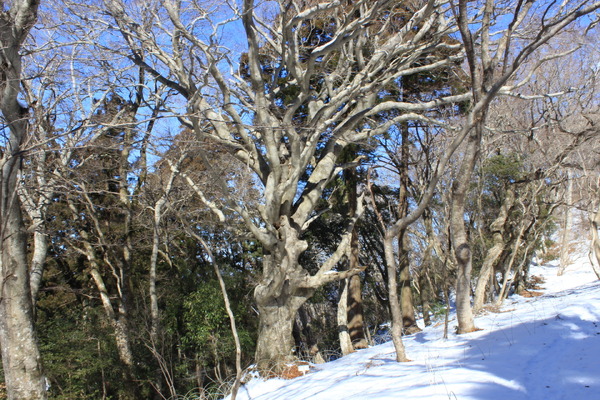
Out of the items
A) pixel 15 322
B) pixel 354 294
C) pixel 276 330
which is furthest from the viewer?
pixel 354 294

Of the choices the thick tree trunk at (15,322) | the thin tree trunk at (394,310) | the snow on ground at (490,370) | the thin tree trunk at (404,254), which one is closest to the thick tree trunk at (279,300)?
the snow on ground at (490,370)

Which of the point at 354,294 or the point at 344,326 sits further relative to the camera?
the point at 354,294

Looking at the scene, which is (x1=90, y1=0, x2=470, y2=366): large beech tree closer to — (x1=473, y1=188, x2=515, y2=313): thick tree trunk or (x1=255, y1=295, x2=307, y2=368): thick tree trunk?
(x1=255, y1=295, x2=307, y2=368): thick tree trunk

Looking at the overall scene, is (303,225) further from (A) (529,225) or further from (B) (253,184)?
(A) (529,225)

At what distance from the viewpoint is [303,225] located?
786cm

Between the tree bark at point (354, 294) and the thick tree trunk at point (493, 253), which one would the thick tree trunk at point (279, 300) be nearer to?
the thick tree trunk at point (493, 253)

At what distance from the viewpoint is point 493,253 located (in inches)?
361

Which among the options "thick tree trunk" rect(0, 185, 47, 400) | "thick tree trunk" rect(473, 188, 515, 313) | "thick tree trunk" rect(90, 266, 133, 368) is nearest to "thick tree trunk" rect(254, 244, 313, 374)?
"thick tree trunk" rect(0, 185, 47, 400)

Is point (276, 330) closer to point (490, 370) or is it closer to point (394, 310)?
point (394, 310)

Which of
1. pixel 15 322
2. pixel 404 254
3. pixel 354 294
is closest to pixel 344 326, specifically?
pixel 354 294

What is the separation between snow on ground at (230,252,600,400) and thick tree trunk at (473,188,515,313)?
1.95 meters

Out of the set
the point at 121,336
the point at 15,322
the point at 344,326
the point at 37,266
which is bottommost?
the point at 344,326

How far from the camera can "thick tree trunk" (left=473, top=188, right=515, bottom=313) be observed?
8.47m

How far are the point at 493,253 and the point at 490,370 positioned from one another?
5935 mm
